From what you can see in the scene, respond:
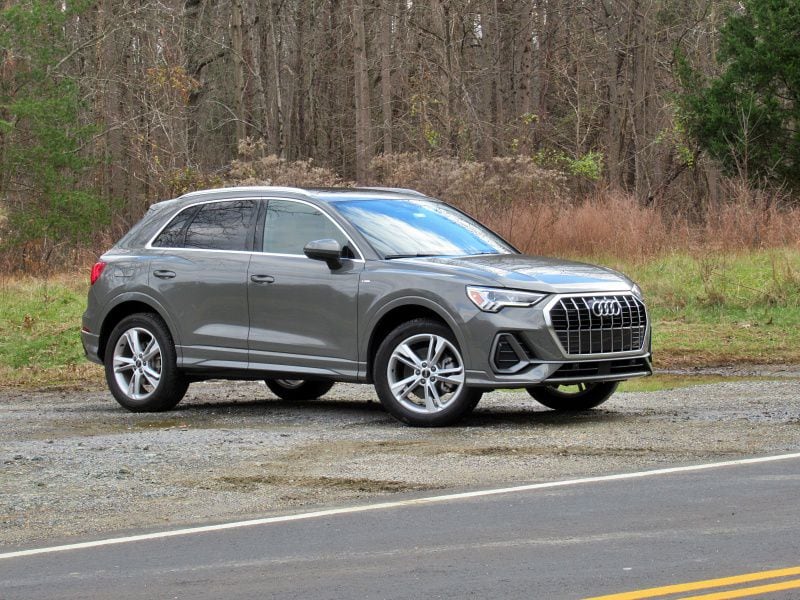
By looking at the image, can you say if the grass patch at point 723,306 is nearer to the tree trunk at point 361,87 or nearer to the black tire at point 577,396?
the black tire at point 577,396

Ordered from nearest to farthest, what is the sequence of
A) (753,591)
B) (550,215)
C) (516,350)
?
(753,591) → (516,350) → (550,215)

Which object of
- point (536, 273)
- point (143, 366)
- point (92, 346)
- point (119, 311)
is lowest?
point (143, 366)

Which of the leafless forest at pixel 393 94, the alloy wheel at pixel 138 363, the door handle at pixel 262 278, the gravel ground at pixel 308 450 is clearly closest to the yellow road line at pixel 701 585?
the gravel ground at pixel 308 450

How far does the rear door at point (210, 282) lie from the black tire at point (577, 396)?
2494mm

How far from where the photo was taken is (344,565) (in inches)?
244

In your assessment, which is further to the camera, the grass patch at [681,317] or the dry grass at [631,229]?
the dry grass at [631,229]

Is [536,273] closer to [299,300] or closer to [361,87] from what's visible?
[299,300]

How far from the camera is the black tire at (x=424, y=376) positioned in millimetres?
10430

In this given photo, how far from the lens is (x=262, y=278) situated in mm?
11484

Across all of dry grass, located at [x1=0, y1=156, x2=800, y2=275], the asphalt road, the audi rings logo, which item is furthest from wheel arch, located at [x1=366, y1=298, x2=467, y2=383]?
dry grass, located at [x1=0, y1=156, x2=800, y2=275]

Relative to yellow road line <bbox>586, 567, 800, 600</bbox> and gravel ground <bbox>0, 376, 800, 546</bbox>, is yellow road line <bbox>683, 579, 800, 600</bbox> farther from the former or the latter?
gravel ground <bbox>0, 376, 800, 546</bbox>

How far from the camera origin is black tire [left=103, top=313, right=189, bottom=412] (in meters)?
12.1

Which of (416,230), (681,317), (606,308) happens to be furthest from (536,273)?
(681,317)

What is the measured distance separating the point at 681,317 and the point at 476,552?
44.3 ft
